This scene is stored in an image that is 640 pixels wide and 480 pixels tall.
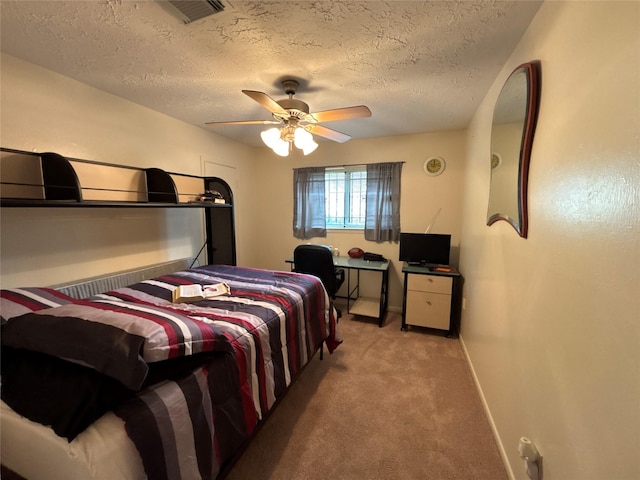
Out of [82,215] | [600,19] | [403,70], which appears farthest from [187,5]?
[82,215]

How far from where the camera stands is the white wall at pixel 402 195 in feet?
10.6

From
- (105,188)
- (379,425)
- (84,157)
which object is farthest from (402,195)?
(84,157)

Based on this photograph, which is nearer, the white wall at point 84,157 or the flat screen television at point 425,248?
the white wall at point 84,157

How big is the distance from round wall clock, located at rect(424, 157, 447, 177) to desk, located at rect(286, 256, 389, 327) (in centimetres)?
128

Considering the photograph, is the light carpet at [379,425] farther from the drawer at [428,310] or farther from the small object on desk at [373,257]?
the small object on desk at [373,257]

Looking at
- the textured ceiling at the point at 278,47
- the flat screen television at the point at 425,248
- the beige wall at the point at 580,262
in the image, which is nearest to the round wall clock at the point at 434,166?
the flat screen television at the point at 425,248

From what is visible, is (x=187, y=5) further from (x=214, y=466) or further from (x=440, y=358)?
(x=440, y=358)

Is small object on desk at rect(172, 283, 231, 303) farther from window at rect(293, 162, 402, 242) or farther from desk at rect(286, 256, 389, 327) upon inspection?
window at rect(293, 162, 402, 242)

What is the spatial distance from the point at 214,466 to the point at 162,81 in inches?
99.0

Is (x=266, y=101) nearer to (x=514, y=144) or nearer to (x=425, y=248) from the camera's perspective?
(x=514, y=144)

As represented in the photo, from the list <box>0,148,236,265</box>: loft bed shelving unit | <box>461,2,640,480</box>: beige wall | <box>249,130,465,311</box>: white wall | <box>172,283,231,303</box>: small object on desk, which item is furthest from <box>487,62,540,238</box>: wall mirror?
<box>0,148,236,265</box>: loft bed shelving unit

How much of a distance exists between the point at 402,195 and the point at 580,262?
2.67m

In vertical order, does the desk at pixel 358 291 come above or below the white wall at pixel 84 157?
below

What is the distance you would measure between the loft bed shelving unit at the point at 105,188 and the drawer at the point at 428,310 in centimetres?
223
